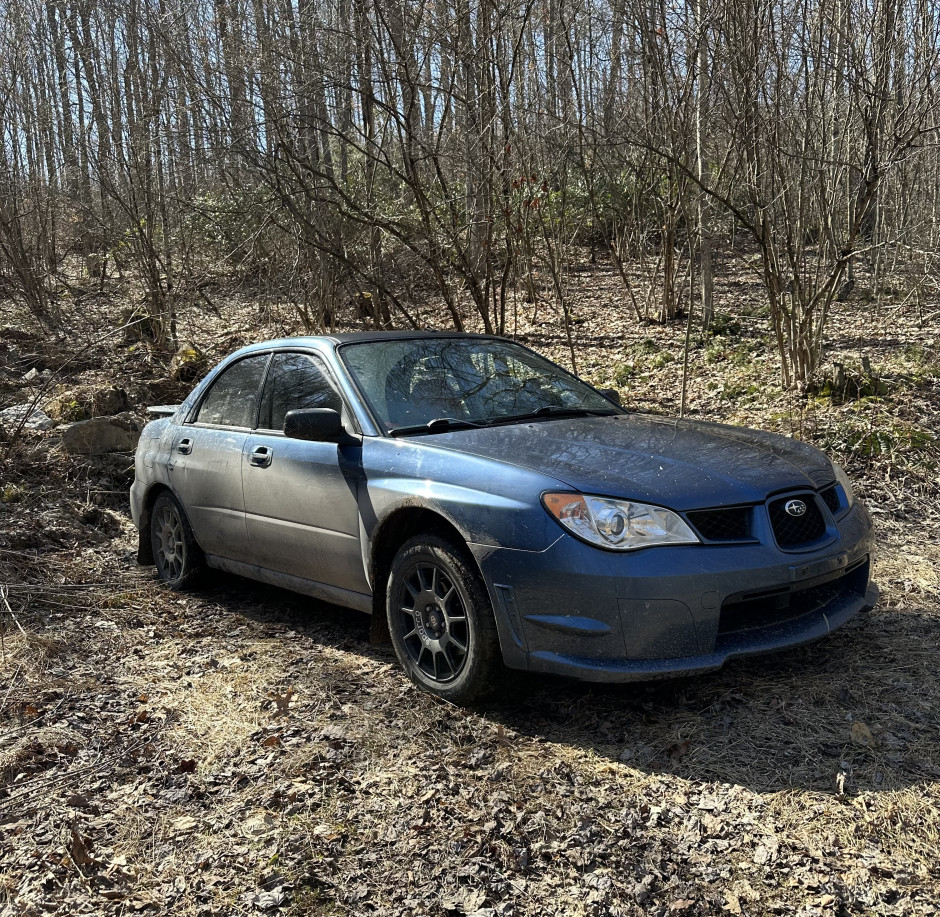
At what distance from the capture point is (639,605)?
11.4 ft

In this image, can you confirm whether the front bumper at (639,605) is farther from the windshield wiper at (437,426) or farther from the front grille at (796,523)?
the windshield wiper at (437,426)

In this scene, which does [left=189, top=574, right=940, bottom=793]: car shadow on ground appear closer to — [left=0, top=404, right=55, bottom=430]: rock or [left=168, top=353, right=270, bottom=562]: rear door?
[left=168, top=353, right=270, bottom=562]: rear door

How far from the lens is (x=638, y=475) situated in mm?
3764

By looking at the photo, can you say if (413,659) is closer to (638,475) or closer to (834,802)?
(638,475)

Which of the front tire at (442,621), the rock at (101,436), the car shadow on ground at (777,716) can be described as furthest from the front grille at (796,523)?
the rock at (101,436)

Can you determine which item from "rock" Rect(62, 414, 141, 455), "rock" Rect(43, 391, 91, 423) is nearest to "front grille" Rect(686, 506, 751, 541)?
"rock" Rect(62, 414, 141, 455)

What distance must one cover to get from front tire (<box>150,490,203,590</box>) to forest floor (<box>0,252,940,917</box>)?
17 cm

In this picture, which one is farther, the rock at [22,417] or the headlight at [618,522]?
the rock at [22,417]

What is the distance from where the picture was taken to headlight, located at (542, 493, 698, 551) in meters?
3.54

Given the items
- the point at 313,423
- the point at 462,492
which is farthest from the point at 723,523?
the point at 313,423

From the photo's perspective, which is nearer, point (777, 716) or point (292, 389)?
point (777, 716)

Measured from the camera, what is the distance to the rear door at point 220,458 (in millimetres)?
5320

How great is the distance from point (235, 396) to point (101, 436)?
12.7 ft

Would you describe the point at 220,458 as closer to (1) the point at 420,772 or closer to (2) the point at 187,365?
(1) the point at 420,772
